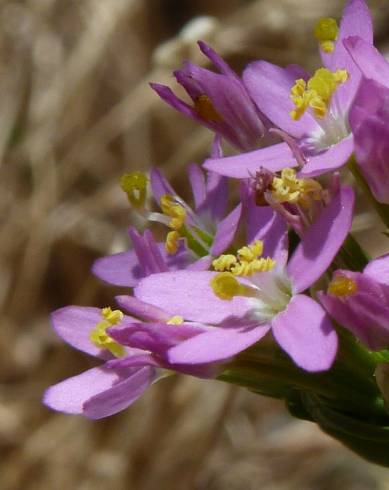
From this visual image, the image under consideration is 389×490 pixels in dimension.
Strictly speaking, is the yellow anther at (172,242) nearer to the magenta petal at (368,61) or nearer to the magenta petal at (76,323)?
the magenta petal at (76,323)

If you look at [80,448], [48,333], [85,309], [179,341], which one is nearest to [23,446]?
[80,448]

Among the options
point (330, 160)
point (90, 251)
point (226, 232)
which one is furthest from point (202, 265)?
point (90, 251)

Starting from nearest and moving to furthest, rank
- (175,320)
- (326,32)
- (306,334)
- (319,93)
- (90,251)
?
1. (306,334)
2. (175,320)
3. (319,93)
4. (326,32)
5. (90,251)

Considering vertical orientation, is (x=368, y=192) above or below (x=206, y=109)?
below

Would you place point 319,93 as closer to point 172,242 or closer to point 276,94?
point 276,94

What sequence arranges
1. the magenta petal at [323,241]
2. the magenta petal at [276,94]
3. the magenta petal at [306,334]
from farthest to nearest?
the magenta petal at [276,94], the magenta petal at [323,241], the magenta petal at [306,334]

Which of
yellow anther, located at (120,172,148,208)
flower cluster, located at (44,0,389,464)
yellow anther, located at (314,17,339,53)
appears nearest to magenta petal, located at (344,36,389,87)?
flower cluster, located at (44,0,389,464)

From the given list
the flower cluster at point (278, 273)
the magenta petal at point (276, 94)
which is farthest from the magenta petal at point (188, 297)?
the magenta petal at point (276, 94)
